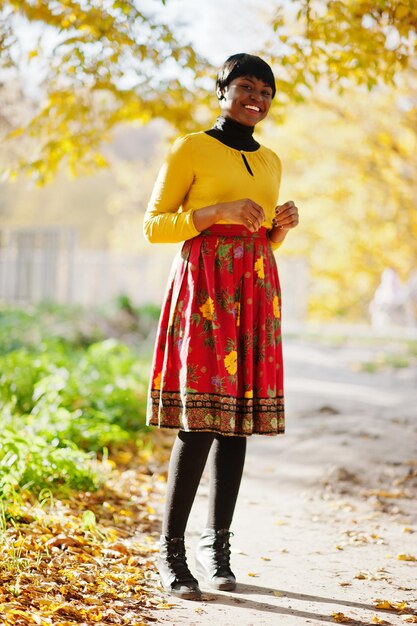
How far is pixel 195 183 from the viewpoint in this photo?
275 centimetres

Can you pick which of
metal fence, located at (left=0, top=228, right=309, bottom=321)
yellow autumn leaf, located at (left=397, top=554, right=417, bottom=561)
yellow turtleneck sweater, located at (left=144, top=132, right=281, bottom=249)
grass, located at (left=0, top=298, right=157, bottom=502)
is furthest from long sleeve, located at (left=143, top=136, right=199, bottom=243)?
metal fence, located at (left=0, top=228, right=309, bottom=321)

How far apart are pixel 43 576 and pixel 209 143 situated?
5.12ft

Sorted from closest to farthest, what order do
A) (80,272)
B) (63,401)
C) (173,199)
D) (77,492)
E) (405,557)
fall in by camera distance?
(173,199) → (405,557) → (77,492) → (63,401) → (80,272)

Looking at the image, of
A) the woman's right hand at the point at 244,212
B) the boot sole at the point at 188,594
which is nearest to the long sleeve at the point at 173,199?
the woman's right hand at the point at 244,212

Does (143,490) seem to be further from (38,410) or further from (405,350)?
(405,350)

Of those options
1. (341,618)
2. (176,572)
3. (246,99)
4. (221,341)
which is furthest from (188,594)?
(246,99)

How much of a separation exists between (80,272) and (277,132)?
5.47 meters

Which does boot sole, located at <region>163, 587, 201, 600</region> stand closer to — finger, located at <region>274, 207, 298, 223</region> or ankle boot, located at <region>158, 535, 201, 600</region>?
ankle boot, located at <region>158, 535, 201, 600</region>

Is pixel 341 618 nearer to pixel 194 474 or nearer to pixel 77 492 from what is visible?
pixel 194 474

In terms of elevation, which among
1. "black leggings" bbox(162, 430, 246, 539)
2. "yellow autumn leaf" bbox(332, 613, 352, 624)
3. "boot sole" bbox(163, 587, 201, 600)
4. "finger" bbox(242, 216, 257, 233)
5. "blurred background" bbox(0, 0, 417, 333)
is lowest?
"yellow autumn leaf" bbox(332, 613, 352, 624)

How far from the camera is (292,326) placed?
1700cm

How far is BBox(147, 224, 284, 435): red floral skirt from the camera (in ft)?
8.66

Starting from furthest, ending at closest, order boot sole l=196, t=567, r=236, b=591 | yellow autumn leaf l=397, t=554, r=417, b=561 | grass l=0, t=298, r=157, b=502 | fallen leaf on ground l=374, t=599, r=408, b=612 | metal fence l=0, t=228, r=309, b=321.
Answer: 1. metal fence l=0, t=228, r=309, b=321
2. grass l=0, t=298, r=157, b=502
3. yellow autumn leaf l=397, t=554, r=417, b=561
4. boot sole l=196, t=567, r=236, b=591
5. fallen leaf on ground l=374, t=599, r=408, b=612

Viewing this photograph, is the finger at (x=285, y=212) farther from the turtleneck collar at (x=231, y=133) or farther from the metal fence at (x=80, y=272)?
the metal fence at (x=80, y=272)
